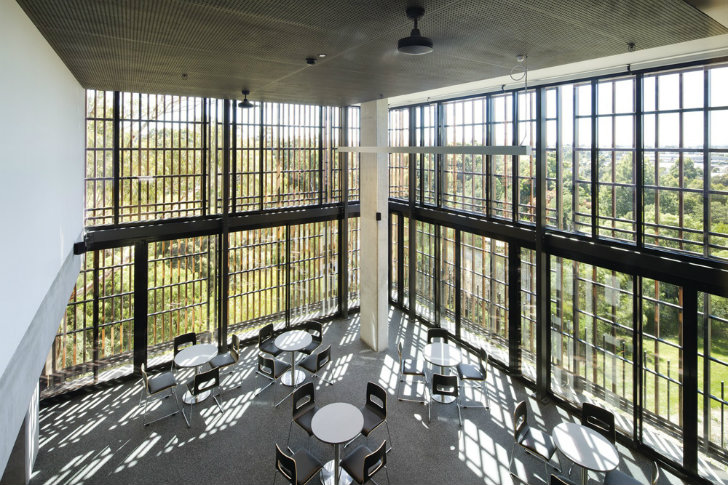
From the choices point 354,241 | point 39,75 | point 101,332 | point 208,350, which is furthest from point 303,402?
point 39,75

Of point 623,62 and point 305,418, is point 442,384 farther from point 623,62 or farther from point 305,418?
point 623,62

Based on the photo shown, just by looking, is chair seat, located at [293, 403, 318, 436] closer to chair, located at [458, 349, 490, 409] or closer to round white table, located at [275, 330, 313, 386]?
round white table, located at [275, 330, 313, 386]

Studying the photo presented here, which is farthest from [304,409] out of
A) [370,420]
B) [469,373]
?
[469,373]

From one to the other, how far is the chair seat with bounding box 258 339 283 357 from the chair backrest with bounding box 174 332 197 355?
136cm

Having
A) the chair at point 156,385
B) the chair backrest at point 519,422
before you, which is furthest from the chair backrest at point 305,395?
the chair backrest at point 519,422

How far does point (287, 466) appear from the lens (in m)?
5.58

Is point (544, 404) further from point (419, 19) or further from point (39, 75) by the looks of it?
point (39, 75)

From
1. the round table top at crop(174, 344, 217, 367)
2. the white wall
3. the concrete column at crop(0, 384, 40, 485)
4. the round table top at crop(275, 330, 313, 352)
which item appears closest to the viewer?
the white wall

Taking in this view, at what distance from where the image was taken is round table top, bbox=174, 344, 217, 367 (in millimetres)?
8021

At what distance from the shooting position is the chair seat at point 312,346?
932cm

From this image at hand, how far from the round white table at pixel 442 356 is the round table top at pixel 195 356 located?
412 cm

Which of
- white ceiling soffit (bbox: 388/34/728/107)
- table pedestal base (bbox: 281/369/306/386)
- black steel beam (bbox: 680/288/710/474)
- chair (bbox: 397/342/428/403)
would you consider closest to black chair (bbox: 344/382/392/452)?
chair (bbox: 397/342/428/403)

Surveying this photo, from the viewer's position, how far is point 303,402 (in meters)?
7.84

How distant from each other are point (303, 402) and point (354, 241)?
17.5ft
